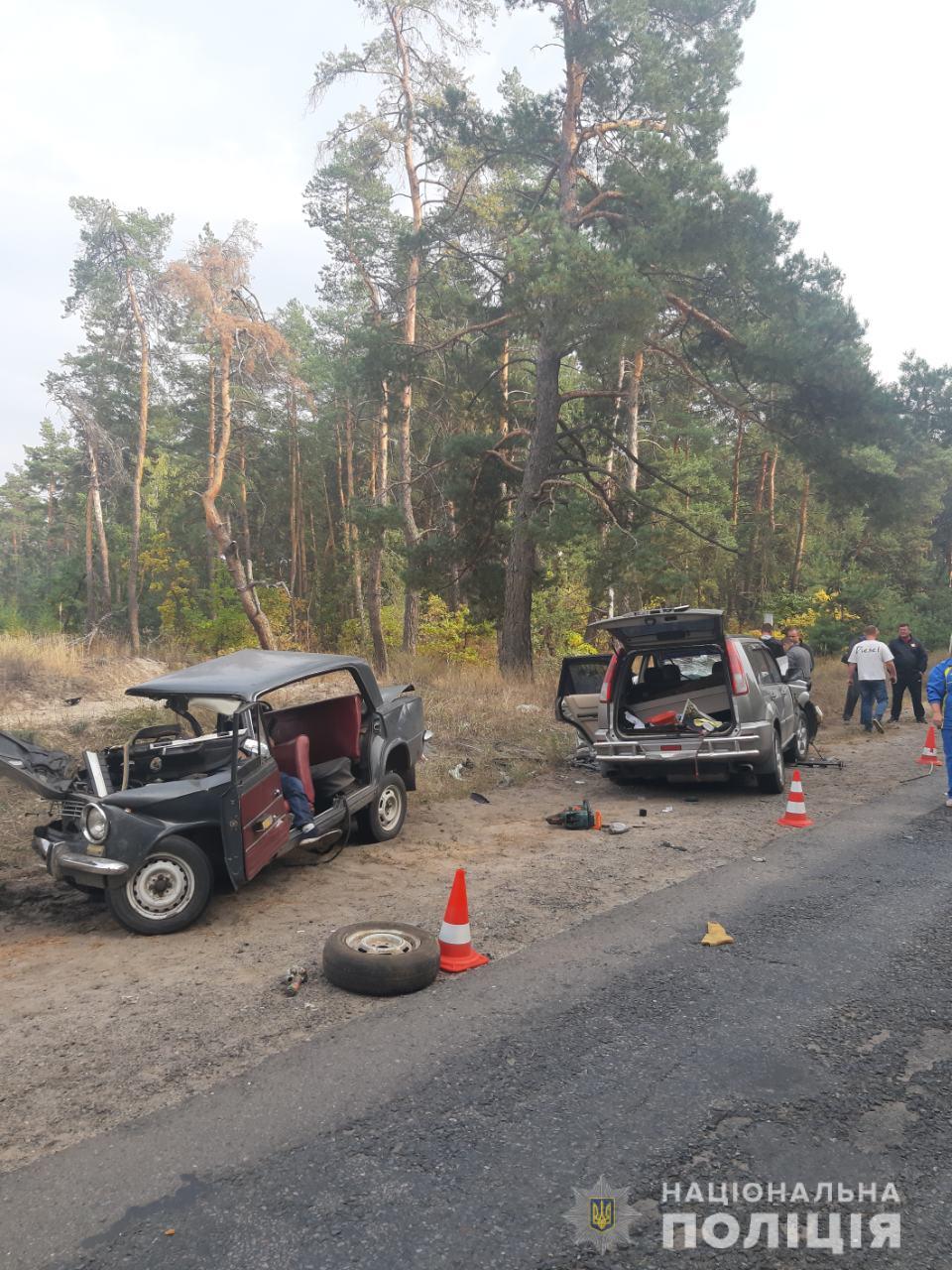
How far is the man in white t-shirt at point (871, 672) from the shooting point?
558 inches

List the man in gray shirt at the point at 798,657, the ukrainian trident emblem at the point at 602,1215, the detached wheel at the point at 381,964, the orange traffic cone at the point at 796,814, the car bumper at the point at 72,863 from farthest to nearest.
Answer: the man in gray shirt at the point at 798,657 → the orange traffic cone at the point at 796,814 → the car bumper at the point at 72,863 → the detached wheel at the point at 381,964 → the ukrainian trident emblem at the point at 602,1215

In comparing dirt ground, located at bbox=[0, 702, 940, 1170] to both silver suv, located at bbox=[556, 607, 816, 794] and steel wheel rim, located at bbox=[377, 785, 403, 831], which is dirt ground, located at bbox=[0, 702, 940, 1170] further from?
silver suv, located at bbox=[556, 607, 816, 794]

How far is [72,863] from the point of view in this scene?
16.9ft

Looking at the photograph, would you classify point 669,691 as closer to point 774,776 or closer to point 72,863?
point 774,776

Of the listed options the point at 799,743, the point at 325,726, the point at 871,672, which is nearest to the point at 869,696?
the point at 871,672

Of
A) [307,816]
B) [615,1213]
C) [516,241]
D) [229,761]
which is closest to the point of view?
[615,1213]

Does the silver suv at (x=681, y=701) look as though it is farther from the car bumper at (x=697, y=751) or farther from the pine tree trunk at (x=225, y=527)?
the pine tree trunk at (x=225, y=527)

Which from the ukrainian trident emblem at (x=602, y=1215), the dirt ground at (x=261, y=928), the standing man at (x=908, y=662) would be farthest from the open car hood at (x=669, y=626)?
the standing man at (x=908, y=662)

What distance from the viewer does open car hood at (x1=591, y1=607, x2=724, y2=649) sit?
9.12 m

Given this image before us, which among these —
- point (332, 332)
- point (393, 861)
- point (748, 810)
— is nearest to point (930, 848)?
point (748, 810)

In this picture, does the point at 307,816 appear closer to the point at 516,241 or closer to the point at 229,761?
the point at 229,761

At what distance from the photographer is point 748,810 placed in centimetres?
873

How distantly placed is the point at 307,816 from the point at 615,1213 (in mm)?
4191

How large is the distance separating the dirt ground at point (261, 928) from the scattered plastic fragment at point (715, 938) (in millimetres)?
221
